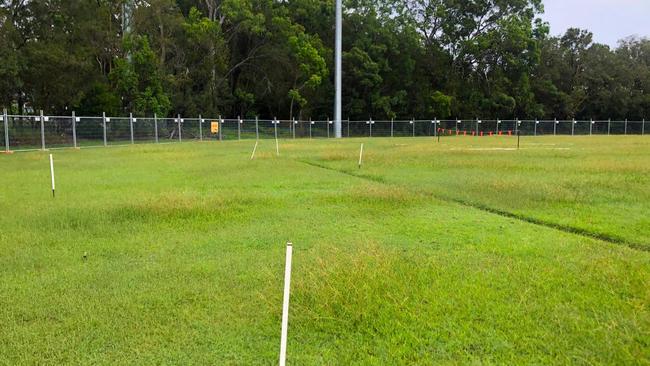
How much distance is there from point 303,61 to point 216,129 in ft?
37.2

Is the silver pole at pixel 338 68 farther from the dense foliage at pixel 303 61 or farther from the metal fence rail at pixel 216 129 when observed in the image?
the dense foliage at pixel 303 61

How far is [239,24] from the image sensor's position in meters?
45.8

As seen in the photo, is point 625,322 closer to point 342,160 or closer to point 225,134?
point 342,160

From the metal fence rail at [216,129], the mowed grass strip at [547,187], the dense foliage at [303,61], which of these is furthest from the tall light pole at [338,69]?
the mowed grass strip at [547,187]

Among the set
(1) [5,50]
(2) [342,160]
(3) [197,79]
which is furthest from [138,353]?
(3) [197,79]

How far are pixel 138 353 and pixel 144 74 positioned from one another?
38.7m

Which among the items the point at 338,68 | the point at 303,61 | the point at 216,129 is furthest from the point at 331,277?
the point at 303,61

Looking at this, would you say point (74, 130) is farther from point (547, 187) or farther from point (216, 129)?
point (547, 187)

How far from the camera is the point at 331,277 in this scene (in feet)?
16.2

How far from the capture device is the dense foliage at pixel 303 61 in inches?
1312

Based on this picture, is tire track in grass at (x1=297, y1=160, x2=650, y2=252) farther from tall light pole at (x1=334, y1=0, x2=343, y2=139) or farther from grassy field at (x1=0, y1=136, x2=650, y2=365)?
tall light pole at (x1=334, y1=0, x2=343, y2=139)

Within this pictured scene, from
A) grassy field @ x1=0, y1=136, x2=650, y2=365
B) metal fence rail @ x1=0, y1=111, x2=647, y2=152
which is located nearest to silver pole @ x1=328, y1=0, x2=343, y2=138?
metal fence rail @ x1=0, y1=111, x2=647, y2=152

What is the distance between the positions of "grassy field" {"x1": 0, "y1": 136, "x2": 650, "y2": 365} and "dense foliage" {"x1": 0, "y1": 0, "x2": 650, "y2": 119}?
82.2ft

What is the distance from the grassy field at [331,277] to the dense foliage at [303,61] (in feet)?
82.2
